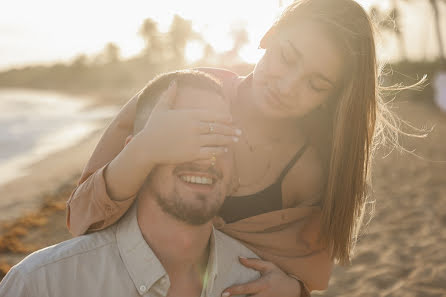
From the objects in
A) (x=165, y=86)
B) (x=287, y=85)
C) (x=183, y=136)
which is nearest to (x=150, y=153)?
(x=183, y=136)

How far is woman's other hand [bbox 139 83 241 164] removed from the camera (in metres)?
1.80

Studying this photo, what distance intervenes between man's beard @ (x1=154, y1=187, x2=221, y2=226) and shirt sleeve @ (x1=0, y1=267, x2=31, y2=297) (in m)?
0.61

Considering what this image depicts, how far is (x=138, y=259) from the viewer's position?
1941mm

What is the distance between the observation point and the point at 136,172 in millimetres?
1866

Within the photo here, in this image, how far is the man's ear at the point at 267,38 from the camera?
280 centimetres

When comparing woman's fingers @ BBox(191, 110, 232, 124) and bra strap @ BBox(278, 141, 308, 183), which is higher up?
woman's fingers @ BBox(191, 110, 232, 124)

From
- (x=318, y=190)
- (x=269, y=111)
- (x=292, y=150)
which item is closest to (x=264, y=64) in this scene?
(x=269, y=111)

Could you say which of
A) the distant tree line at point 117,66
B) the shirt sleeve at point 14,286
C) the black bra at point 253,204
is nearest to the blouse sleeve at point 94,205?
the shirt sleeve at point 14,286

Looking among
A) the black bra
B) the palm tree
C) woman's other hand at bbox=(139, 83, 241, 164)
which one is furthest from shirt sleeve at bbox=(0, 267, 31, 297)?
the palm tree

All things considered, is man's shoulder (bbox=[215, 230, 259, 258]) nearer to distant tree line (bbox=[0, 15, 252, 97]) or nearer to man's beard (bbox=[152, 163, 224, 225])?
man's beard (bbox=[152, 163, 224, 225])

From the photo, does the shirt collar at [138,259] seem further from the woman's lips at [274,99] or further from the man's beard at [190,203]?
the woman's lips at [274,99]

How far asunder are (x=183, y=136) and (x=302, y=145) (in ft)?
4.53

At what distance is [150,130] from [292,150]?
1351mm

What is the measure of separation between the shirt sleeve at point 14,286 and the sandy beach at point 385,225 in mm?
2861
